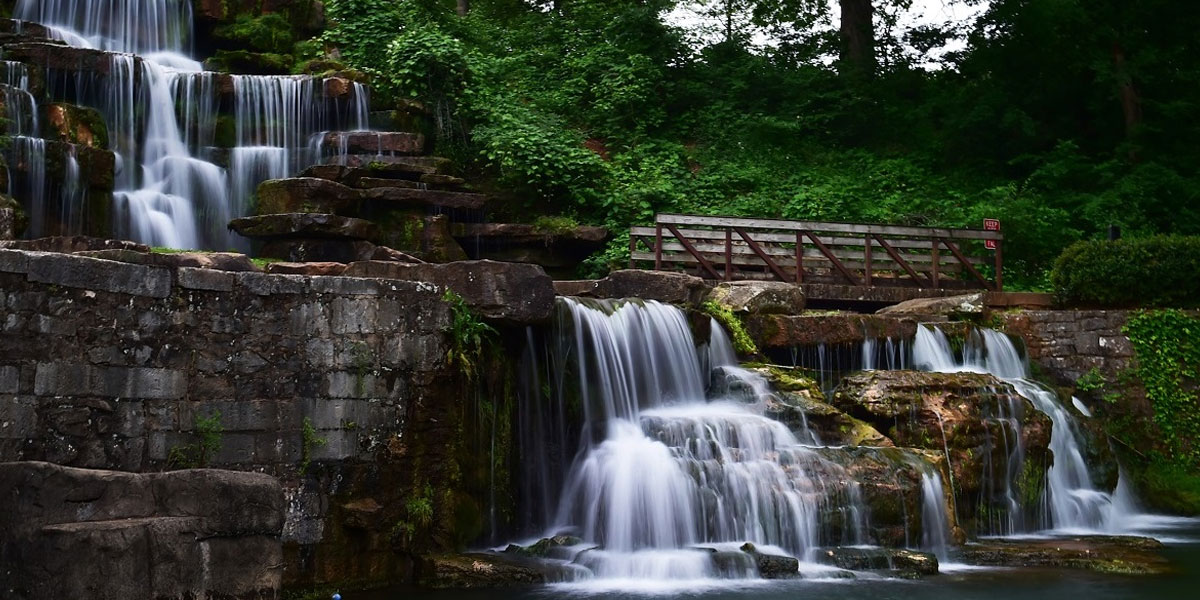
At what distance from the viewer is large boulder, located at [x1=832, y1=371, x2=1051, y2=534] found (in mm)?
11109

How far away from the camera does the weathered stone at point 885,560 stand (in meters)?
9.04

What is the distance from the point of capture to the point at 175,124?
16.9 m

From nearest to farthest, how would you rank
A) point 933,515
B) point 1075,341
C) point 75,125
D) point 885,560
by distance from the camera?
point 885,560
point 933,515
point 75,125
point 1075,341

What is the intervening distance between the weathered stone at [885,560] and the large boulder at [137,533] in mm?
5159

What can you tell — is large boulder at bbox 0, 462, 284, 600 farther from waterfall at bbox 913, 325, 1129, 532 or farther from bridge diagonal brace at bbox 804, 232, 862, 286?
bridge diagonal brace at bbox 804, 232, 862, 286

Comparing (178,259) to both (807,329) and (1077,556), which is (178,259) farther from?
(1077,556)

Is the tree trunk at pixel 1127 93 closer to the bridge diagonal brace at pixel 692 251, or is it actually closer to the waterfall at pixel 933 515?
the bridge diagonal brace at pixel 692 251

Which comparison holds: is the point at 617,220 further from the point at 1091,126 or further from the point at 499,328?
the point at 1091,126

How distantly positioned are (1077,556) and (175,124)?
14444 mm

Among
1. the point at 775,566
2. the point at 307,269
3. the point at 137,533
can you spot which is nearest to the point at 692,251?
the point at 307,269

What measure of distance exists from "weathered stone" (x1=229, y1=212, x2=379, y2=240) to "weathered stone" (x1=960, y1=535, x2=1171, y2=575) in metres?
9.17

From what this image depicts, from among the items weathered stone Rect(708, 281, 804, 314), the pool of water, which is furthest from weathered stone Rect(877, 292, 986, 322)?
the pool of water

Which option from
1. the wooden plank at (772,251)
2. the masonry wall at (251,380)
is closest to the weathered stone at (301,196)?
the wooden plank at (772,251)

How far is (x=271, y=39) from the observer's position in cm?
2050
